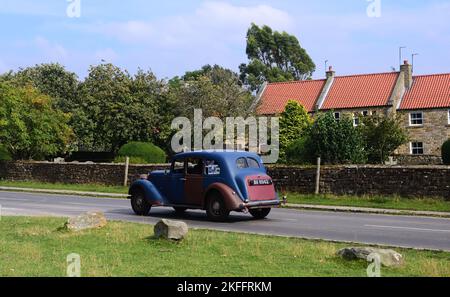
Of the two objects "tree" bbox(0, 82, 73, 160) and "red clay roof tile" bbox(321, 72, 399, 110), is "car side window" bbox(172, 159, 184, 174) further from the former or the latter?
"red clay roof tile" bbox(321, 72, 399, 110)

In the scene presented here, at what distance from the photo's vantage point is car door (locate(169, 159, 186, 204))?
17.4 meters

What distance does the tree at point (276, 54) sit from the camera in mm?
91562

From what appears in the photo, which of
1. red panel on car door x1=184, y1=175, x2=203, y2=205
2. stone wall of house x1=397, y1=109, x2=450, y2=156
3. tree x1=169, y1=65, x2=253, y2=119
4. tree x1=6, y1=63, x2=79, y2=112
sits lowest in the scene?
red panel on car door x1=184, y1=175, x2=203, y2=205

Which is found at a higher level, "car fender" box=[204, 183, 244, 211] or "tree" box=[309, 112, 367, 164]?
"tree" box=[309, 112, 367, 164]

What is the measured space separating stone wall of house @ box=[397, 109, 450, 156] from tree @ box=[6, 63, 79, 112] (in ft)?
105

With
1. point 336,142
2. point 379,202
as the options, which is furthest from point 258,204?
point 336,142

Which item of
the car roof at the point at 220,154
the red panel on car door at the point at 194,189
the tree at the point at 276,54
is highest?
the tree at the point at 276,54

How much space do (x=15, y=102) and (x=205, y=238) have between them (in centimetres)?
3141

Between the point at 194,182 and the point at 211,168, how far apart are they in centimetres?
73

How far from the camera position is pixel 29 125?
40.1 m

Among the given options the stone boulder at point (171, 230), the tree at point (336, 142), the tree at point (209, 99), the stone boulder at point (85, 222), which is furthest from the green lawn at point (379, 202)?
the tree at point (209, 99)

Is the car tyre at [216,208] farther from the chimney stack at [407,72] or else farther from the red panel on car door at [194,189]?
the chimney stack at [407,72]

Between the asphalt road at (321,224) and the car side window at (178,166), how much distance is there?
1.38 metres

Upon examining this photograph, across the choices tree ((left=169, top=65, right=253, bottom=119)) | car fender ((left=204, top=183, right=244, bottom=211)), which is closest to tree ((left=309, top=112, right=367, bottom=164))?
car fender ((left=204, top=183, right=244, bottom=211))
